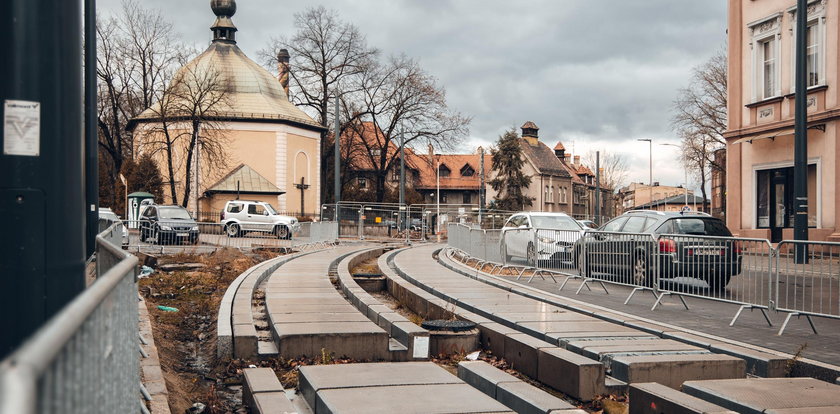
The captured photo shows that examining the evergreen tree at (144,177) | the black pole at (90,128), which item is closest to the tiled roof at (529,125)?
the evergreen tree at (144,177)

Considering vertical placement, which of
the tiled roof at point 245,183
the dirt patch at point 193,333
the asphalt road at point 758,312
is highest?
the tiled roof at point 245,183

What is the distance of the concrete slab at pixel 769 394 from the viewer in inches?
190

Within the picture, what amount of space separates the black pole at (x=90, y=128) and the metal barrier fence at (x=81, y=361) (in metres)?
6.74

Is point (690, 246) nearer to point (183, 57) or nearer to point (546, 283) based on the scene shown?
point (546, 283)

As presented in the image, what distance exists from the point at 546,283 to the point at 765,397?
11043 mm

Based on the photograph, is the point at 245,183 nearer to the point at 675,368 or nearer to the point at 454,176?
the point at 675,368

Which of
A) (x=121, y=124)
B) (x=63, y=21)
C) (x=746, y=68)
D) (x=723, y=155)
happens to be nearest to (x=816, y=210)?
(x=746, y=68)

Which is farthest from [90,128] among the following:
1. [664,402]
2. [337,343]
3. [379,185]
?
[379,185]

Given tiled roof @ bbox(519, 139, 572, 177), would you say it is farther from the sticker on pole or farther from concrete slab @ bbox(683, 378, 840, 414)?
the sticker on pole

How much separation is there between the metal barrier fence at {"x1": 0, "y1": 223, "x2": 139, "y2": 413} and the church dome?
5210 cm

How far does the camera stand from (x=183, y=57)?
50.2m

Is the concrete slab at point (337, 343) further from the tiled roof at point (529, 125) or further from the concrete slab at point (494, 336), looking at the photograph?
the tiled roof at point (529, 125)

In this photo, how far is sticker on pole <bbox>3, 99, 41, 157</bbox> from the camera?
13.0 feet

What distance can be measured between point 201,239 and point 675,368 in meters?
23.1
